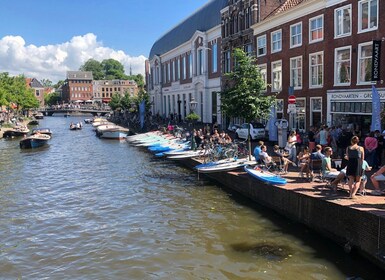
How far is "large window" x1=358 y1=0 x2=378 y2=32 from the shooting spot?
22.1 metres

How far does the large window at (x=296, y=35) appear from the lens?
94.6 feet

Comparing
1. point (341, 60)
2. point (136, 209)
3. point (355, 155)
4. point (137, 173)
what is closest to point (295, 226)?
point (355, 155)

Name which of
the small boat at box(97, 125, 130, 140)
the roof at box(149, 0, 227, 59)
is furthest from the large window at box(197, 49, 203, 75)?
the small boat at box(97, 125, 130, 140)

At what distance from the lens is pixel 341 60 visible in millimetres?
24734

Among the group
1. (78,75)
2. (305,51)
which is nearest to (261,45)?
(305,51)

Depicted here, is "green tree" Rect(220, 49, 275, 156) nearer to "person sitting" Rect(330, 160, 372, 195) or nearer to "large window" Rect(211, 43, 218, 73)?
"person sitting" Rect(330, 160, 372, 195)

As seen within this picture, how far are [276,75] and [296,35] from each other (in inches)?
156

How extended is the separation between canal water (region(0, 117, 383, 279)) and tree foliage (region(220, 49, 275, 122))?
3953 millimetres

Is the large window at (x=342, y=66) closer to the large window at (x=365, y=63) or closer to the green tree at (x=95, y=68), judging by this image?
the large window at (x=365, y=63)

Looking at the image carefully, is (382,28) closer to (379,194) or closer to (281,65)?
(281,65)

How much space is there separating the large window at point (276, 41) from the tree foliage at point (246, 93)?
12483 mm

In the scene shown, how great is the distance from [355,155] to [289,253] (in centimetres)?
336

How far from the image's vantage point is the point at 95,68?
182 metres

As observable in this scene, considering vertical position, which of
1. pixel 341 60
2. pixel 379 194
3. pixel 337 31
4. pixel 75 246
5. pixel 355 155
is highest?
pixel 337 31
